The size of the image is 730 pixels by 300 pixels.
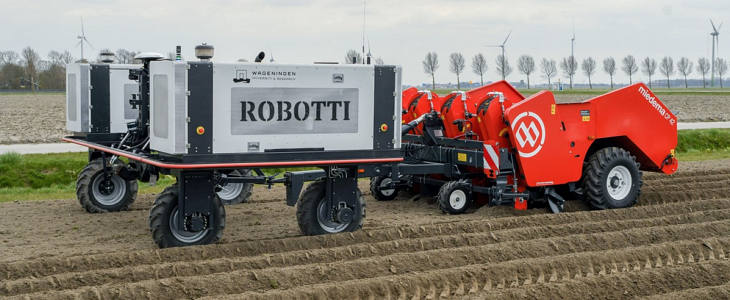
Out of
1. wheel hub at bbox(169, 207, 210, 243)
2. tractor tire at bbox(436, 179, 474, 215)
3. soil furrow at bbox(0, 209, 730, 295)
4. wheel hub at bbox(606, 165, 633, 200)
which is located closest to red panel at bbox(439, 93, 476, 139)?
tractor tire at bbox(436, 179, 474, 215)

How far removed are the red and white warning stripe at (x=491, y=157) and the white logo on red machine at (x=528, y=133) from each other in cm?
32

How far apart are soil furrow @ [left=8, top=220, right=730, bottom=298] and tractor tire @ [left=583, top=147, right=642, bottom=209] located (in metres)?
1.76

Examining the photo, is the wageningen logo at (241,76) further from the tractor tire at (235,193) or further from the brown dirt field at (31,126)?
the brown dirt field at (31,126)

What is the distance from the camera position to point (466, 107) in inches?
454

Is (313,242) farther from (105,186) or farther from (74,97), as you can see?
(74,97)

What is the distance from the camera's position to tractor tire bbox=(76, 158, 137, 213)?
37.8ft

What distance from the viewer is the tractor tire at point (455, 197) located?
1125cm

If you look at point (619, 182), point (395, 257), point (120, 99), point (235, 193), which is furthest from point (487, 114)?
point (120, 99)

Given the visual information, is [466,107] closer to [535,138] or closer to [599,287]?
[535,138]

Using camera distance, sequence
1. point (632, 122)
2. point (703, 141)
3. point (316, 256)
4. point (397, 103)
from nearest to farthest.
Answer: point (316, 256)
point (397, 103)
point (632, 122)
point (703, 141)

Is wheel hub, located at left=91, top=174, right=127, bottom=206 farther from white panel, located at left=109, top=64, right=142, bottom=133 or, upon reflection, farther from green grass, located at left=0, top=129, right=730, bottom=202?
green grass, located at left=0, top=129, right=730, bottom=202

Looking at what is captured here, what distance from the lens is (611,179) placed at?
38.2ft

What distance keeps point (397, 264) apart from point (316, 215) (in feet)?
5.48

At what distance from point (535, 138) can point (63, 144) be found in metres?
14.7
